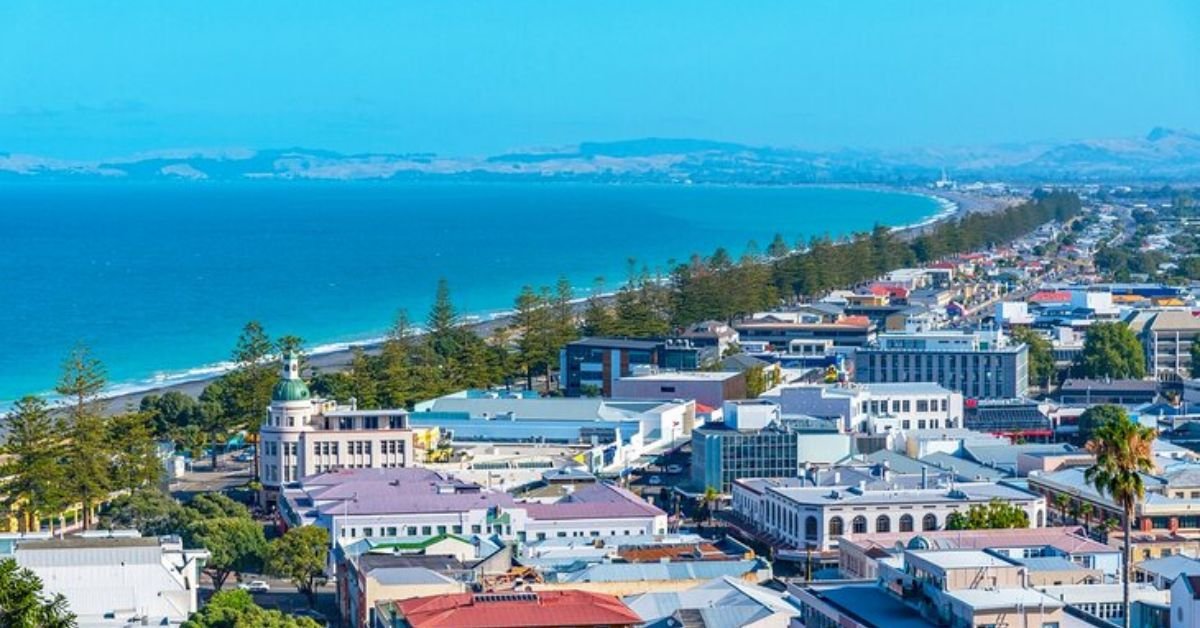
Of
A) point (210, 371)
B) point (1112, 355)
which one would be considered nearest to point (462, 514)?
point (1112, 355)

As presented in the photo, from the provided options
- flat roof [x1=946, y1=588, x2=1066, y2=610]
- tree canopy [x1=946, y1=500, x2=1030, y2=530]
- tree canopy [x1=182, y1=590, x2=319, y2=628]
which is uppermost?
flat roof [x1=946, y1=588, x2=1066, y2=610]

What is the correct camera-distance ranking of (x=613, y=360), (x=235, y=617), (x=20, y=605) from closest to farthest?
(x=20, y=605) → (x=235, y=617) → (x=613, y=360)

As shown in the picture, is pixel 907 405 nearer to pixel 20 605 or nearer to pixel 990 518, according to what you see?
pixel 990 518

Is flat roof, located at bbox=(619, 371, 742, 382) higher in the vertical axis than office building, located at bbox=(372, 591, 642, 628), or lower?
lower

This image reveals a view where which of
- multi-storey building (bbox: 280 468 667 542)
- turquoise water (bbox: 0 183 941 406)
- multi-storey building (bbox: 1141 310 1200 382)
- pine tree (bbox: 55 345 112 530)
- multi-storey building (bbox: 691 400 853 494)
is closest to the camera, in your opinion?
multi-storey building (bbox: 280 468 667 542)

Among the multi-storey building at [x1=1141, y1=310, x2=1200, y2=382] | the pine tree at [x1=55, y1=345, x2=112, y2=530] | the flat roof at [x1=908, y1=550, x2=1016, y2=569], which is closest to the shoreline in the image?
the pine tree at [x1=55, y1=345, x2=112, y2=530]

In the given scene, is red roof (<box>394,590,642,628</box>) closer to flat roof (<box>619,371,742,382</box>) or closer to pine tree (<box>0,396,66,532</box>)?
pine tree (<box>0,396,66,532</box>)

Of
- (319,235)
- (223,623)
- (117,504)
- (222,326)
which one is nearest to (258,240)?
(319,235)
